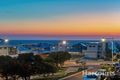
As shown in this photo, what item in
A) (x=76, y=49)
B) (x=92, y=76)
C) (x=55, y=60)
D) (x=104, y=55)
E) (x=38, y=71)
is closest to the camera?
(x=92, y=76)

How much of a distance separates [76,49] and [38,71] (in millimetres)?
104587

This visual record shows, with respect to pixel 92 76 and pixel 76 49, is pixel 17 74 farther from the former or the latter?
pixel 76 49

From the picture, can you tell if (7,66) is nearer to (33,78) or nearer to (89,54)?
(33,78)

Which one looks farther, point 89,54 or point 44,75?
point 89,54

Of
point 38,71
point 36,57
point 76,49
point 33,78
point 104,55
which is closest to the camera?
point 38,71

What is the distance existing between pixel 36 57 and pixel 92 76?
55.5 feet

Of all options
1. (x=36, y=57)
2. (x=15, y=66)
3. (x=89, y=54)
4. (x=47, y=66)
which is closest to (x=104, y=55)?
(x=89, y=54)

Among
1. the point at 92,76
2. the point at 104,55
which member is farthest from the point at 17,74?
the point at 104,55

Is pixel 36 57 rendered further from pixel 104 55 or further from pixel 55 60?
pixel 104 55

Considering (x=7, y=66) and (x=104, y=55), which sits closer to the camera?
(x=7, y=66)

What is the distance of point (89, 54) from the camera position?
326 ft

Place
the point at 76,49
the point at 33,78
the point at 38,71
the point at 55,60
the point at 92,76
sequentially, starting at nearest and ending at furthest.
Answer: the point at 92,76 < the point at 38,71 < the point at 33,78 < the point at 55,60 < the point at 76,49

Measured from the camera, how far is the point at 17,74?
38625mm

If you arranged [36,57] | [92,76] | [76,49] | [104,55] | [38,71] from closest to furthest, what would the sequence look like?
[92,76] → [38,71] → [36,57] → [104,55] → [76,49]
